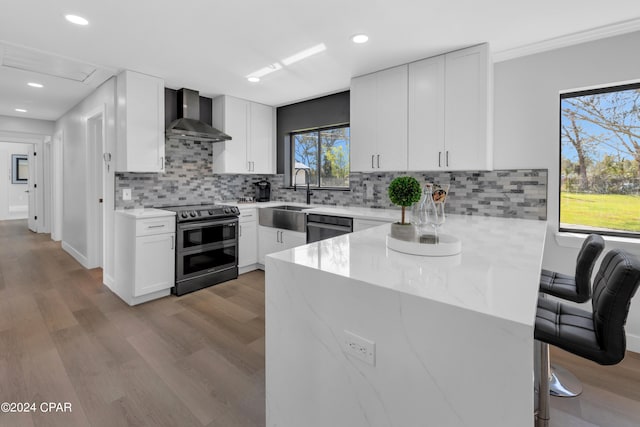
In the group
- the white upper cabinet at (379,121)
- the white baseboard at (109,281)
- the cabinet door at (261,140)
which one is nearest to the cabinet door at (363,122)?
the white upper cabinet at (379,121)

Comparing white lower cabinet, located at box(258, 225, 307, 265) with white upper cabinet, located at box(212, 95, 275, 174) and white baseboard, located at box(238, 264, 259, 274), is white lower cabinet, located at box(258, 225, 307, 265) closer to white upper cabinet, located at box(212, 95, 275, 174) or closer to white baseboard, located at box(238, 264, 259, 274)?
white baseboard, located at box(238, 264, 259, 274)

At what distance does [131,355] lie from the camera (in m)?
2.27

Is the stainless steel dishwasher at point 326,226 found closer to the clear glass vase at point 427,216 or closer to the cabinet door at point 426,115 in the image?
the cabinet door at point 426,115

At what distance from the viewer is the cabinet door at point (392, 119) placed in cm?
319

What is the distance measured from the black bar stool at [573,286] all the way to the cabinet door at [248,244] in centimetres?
324

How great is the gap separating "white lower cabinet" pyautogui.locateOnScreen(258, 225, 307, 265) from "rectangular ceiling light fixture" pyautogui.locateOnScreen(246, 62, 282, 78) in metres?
1.84

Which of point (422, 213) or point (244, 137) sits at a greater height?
point (244, 137)

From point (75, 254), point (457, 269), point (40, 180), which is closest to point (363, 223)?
point (457, 269)

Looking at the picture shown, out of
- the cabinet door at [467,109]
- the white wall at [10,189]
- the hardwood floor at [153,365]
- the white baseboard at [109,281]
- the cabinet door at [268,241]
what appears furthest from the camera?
the white wall at [10,189]

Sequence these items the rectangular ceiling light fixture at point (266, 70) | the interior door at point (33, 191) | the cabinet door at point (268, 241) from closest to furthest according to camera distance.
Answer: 1. the rectangular ceiling light fixture at point (266, 70)
2. the cabinet door at point (268, 241)
3. the interior door at point (33, 191)

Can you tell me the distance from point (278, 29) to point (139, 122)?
1.96 m

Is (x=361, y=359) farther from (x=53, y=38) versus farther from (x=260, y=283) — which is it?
(x=53, y=38)

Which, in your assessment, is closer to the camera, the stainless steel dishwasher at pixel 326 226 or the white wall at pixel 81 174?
the stainless steel dishwasher at pixel 326 226

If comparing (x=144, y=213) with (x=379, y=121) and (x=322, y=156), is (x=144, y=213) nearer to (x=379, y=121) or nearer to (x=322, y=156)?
(x=322, y=156)
